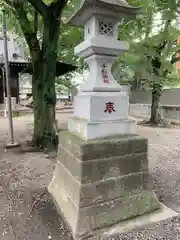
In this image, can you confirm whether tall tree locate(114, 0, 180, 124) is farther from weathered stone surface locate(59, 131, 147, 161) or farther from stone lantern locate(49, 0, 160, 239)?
weathered stone surface locate(59, 131, 147, 161)

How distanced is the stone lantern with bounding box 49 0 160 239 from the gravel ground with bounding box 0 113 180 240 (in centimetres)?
23

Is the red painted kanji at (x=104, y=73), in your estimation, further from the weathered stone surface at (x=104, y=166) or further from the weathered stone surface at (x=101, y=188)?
the weathered stone surface at (x=101, y=188)

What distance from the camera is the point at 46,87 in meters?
5.08

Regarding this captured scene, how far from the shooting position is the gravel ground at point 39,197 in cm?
229

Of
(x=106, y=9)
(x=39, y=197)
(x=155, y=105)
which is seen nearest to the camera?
(x=106, y=9)

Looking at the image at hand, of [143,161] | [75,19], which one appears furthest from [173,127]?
[75,19]

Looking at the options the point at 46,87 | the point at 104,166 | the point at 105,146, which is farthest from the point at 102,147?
the point at 46,87

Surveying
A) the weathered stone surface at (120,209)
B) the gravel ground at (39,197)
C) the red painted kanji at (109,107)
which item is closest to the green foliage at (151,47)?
the gravel ground at (39,197)

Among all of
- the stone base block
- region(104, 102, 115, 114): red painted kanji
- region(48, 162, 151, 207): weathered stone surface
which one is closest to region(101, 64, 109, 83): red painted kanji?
region(104, 102, 115, 114): red painted kanji

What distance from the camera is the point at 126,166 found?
2.51 metres

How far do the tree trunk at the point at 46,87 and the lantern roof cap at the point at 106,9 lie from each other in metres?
2.62

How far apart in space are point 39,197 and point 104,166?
1.21 meters

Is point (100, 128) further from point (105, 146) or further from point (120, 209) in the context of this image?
point (120, 209)

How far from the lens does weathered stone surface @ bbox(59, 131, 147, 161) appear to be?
2.29 meters
